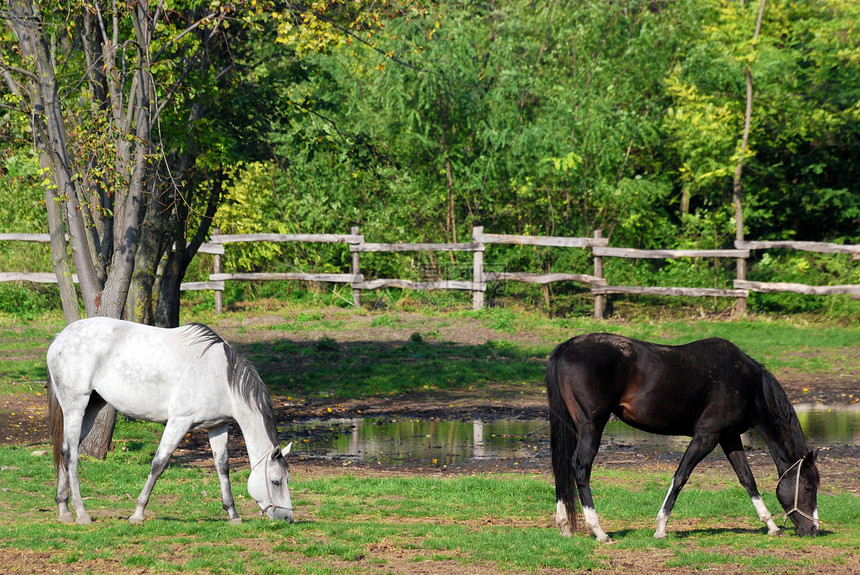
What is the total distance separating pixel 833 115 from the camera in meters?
21.8

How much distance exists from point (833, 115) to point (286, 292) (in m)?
13.8

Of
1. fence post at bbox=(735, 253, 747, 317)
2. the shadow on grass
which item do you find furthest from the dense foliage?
the shadow on grass

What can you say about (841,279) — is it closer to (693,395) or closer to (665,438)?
(665,438)

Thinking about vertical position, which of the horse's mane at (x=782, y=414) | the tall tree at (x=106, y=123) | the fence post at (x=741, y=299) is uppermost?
the tall tree at (x=106, y=123)

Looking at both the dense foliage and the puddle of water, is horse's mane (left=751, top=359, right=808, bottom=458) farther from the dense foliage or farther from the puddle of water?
the dense foliage

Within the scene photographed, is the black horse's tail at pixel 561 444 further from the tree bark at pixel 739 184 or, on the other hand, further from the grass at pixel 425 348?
the tree bark at pixel 739 184

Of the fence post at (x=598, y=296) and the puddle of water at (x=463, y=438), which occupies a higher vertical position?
the fence post at (x=598, y=296)

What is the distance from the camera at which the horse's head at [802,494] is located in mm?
7281

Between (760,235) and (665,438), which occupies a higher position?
(760,235)

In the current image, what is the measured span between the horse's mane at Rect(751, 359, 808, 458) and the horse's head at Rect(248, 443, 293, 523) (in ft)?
12.2

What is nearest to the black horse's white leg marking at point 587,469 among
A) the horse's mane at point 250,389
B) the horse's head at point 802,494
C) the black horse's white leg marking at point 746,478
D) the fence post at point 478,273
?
the black horse's white leg marking at point 746,478

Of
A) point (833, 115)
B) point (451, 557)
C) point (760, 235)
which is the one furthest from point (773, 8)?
point (451, 557)

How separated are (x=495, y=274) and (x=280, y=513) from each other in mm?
15814

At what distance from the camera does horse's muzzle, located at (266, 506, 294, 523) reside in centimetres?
713
